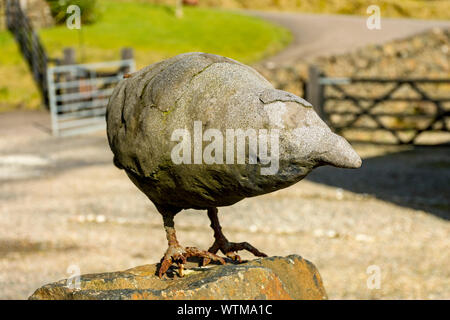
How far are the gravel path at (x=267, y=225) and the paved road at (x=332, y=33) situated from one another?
7.43 m

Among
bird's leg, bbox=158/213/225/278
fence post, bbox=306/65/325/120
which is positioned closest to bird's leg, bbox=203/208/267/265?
bird's leg, bbox=158/213/225/278

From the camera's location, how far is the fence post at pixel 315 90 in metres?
13.3

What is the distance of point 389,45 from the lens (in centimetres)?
1639

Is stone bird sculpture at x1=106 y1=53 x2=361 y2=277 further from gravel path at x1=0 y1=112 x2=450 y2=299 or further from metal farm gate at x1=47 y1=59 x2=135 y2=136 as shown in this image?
metal farm gate at x1=47 y1=59 x2=135 y2=136

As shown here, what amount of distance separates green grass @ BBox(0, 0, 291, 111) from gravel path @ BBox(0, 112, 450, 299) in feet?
24.1

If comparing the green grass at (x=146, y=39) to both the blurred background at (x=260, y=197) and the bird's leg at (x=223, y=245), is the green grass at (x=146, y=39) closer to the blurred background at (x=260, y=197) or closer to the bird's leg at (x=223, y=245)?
the blurred background at (x=260, y=197)

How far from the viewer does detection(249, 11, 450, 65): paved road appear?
720 inches

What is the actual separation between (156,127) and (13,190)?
7012 mm

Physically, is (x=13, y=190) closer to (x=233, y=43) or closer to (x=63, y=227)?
(x=63, y=227)

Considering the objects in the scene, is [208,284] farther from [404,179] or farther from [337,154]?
[404,179]

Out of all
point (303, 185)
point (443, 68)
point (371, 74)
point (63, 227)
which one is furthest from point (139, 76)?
point (443, 68)

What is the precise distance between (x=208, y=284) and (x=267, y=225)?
185 inches

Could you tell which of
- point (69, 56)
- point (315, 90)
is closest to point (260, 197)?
point (315, 90)

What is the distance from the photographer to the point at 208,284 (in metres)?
3.12
